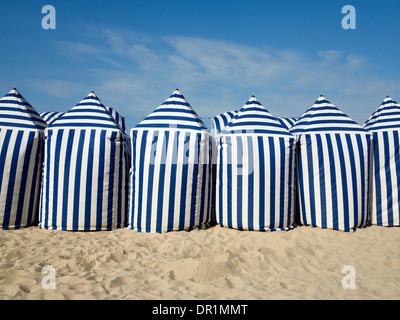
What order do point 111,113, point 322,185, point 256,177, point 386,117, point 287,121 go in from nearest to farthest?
point 256,177 < point 322,185 < point 386,117 < point 111,113 < point 287,121

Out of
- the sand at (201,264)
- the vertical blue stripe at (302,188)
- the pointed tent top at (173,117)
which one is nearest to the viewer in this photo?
the sand at (201,264)

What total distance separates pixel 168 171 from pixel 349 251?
2285mm

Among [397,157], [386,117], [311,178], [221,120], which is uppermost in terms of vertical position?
[221,120]

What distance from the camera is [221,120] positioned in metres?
5.70

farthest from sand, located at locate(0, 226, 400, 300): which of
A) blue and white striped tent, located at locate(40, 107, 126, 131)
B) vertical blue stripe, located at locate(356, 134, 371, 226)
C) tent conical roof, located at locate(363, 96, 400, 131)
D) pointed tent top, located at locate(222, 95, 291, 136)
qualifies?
blue and white striped tent, located at locate(40, 107, 126, 131)

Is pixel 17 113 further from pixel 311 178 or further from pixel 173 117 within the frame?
pixel 311 178

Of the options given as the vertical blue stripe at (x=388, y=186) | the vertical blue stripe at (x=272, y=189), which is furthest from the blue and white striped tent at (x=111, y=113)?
the vertical blue stripe at (x=388, y=186)

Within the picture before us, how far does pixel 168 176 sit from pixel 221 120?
2.21 meters

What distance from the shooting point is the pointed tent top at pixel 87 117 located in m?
4.09

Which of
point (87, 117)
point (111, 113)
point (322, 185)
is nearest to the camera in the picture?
point (322, 185)

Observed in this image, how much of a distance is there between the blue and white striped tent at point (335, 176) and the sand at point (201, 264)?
0.70 feet

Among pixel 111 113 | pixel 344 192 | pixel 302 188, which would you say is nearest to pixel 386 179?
pixel 344 192

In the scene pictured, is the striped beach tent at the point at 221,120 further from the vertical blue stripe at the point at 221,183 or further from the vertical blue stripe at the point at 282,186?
the vertical blue stripe at the point at 282,186

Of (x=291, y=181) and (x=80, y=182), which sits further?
(x=291, y=181)
